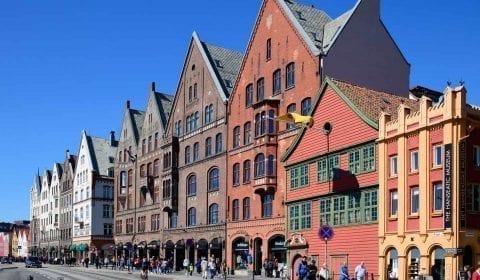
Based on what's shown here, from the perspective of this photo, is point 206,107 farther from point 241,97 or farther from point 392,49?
point 392,49

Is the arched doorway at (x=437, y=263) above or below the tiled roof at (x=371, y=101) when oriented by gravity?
below

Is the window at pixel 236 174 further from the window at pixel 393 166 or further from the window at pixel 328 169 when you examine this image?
the window at pixel 393 166

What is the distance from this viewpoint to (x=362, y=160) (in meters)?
40.8

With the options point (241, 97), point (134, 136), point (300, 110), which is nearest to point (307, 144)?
point (300, 110)

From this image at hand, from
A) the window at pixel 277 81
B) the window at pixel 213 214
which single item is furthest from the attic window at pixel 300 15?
the window at pixel 213 214

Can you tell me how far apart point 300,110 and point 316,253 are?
557 inches

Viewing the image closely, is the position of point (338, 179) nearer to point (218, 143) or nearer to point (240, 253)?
point (240, 253)

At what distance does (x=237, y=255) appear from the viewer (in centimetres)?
6375

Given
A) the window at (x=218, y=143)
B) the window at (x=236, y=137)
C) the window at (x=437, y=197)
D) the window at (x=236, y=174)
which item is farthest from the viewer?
the window at (x=218, y=143)

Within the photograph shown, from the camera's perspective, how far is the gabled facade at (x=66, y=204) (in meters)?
127

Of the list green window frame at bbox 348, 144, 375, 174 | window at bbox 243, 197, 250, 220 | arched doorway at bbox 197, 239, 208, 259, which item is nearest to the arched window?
window at bbox 243, 197, 250, 220

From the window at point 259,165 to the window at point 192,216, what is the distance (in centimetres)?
1469

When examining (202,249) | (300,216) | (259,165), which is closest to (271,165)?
(259,165)

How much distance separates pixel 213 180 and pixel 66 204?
6883cm
